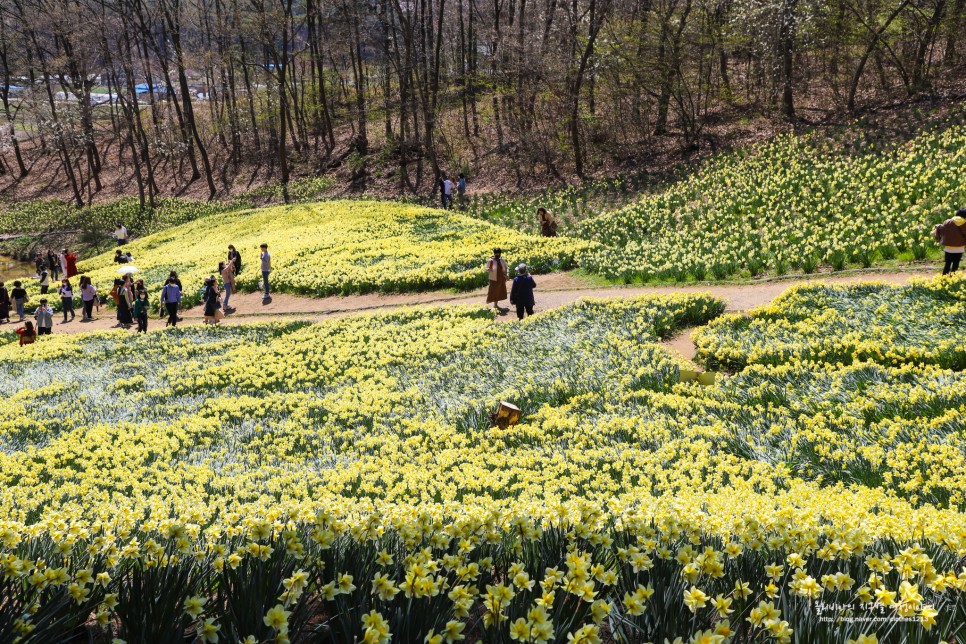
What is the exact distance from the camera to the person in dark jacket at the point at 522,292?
13.6m

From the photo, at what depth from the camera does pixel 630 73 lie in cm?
3105

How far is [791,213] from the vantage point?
18109 mm

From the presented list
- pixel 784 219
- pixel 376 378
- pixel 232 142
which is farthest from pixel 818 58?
pixel 232 142

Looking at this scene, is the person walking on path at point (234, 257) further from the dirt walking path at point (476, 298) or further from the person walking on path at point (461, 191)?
the person walking on path at point (461, 191)

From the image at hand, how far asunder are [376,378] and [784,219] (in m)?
13.3

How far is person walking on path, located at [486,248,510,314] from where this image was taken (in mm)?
14383

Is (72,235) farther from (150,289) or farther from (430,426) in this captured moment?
(430,426)

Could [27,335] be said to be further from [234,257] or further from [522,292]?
[522,292]

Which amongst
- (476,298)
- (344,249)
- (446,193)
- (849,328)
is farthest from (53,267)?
(849,328)

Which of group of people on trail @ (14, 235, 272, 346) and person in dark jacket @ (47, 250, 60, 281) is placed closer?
group of people on trail @ (14, 235, 272, 346)

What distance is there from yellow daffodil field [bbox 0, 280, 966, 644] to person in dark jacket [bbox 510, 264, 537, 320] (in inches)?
33.8

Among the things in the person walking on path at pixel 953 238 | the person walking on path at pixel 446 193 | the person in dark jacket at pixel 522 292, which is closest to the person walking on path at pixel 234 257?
the person in dark jacket at pixel 522 292

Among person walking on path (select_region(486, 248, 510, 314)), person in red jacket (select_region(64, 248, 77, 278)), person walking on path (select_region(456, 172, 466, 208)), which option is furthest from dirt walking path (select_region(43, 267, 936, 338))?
person walking on path (select_region(456, 172, 466, 208))

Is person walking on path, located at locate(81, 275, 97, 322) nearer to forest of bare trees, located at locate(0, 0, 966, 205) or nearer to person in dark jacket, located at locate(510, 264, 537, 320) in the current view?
person in dark jacket, located at locate(510, 264, 537, 320)
